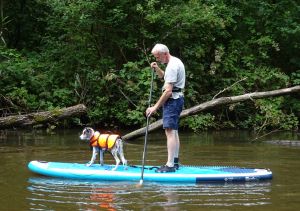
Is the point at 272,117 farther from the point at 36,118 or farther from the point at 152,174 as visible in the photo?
the point at 152,174

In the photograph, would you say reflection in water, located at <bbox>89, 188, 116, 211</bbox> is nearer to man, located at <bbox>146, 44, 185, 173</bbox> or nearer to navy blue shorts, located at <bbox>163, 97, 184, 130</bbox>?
man, located at <bbox>146, 44, 185, 173</bbox>

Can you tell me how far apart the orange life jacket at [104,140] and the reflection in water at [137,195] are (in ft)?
1.92

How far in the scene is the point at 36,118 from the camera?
454 inches

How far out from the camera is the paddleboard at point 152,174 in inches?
268

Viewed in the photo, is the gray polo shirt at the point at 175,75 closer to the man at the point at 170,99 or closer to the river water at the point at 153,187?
the man at the point at 170,99

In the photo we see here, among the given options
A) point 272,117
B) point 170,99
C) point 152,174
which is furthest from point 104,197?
point 272,117

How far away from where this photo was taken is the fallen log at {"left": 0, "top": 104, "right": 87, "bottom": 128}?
11.4 m

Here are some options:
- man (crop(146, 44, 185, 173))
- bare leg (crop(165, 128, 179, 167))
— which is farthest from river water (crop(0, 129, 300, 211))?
man (crop(146, 44, 185, 173))

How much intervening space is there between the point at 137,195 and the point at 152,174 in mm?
942

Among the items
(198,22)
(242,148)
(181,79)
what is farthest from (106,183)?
(198,22)

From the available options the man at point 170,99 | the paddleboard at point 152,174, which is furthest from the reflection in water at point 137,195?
the man at point 170,99

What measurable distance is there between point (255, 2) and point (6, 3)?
8591 mm

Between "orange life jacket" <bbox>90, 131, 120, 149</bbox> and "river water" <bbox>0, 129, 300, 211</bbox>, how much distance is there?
0.57 metres

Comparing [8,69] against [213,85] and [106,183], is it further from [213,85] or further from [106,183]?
[106,183]
